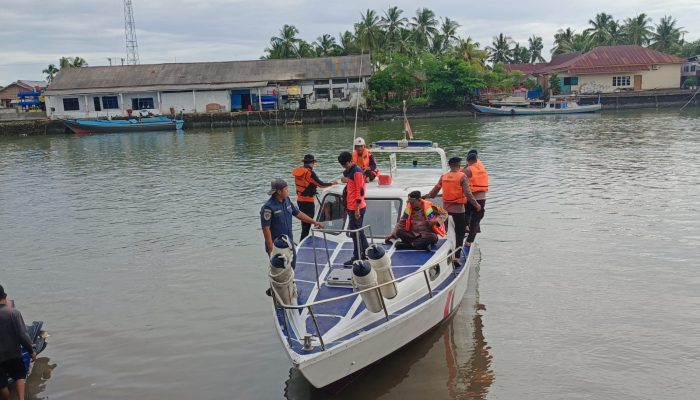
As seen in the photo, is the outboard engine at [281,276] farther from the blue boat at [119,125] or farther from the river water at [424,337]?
the blue boat at [119,125]

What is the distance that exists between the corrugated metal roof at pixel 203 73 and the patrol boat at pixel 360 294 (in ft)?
164

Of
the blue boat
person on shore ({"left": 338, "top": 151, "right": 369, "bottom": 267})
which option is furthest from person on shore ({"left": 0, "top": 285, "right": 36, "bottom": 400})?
the blue boat

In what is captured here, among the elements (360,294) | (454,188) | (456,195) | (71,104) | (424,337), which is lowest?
(424,337)

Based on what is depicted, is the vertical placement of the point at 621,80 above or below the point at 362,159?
above

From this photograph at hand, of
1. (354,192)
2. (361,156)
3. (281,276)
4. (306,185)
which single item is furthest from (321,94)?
(281,276)

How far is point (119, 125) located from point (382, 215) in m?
49.1

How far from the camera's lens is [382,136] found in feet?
131

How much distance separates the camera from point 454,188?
357 inches

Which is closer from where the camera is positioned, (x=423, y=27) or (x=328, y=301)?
(x=328, y=301)

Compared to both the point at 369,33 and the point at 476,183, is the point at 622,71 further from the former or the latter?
the point at 476,183

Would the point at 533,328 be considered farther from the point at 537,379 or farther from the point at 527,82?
the point at 527,82

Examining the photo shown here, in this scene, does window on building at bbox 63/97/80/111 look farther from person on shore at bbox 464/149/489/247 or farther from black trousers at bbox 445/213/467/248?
black trousers at bbox 445/213/467/248

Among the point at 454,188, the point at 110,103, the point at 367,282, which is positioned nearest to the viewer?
the point at 367,282

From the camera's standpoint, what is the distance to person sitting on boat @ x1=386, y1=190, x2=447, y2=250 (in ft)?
27.2
